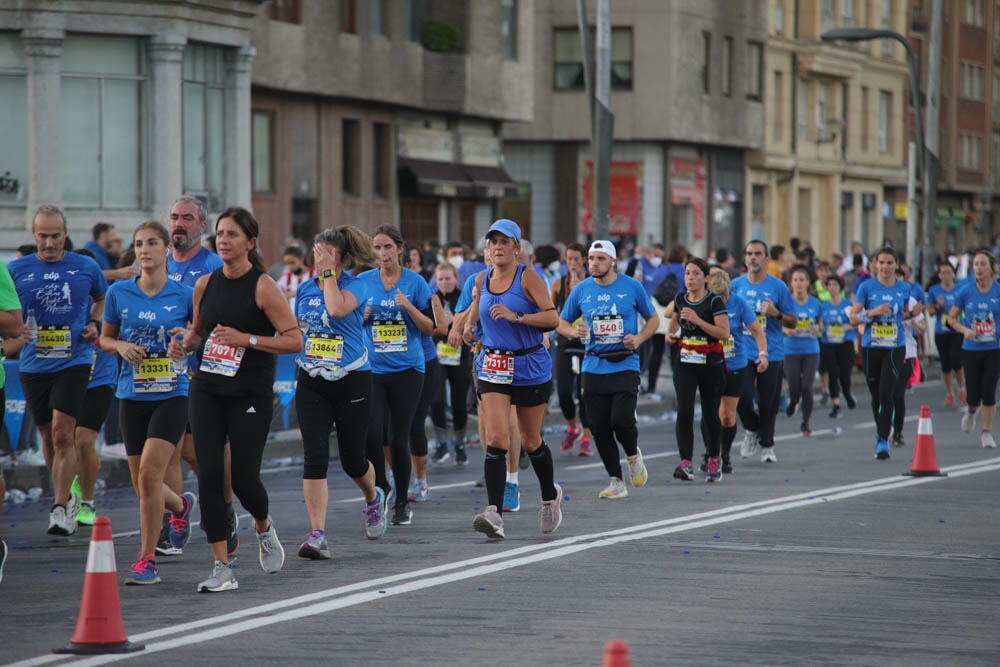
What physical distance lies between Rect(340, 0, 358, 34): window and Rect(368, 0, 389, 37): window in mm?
623

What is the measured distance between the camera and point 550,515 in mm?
11766

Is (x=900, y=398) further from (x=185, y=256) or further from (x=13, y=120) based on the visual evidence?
(x=13, y=120)

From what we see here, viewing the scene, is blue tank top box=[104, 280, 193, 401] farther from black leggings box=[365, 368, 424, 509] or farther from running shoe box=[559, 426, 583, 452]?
running shoe box=[559, 426, 583, 452]

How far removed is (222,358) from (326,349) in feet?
4.61

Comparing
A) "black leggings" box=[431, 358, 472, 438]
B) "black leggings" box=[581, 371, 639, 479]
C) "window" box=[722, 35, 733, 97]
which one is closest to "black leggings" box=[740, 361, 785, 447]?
"black leggings" box=[431, 358, 472, 438]

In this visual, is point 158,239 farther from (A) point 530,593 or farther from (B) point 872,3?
(B) point 872,3

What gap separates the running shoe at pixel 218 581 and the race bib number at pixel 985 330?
11.4m

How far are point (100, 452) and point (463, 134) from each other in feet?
77.0

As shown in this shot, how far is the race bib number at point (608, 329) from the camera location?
13.8 metres

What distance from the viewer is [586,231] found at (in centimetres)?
4697

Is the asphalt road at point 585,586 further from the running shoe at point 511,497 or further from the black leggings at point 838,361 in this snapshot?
the black leggings at point 838,361

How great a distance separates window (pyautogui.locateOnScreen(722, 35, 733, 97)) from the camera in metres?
51.5

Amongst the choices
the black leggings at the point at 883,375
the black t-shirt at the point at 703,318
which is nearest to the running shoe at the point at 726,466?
the black t-shirt at the point at 703,318

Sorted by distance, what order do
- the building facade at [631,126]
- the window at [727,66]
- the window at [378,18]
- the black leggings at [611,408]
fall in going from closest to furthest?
1. the black leggings at [611,408]
2. the window at [378,18]
3. the building facade at [631,126]
4. the window at [727,66]
